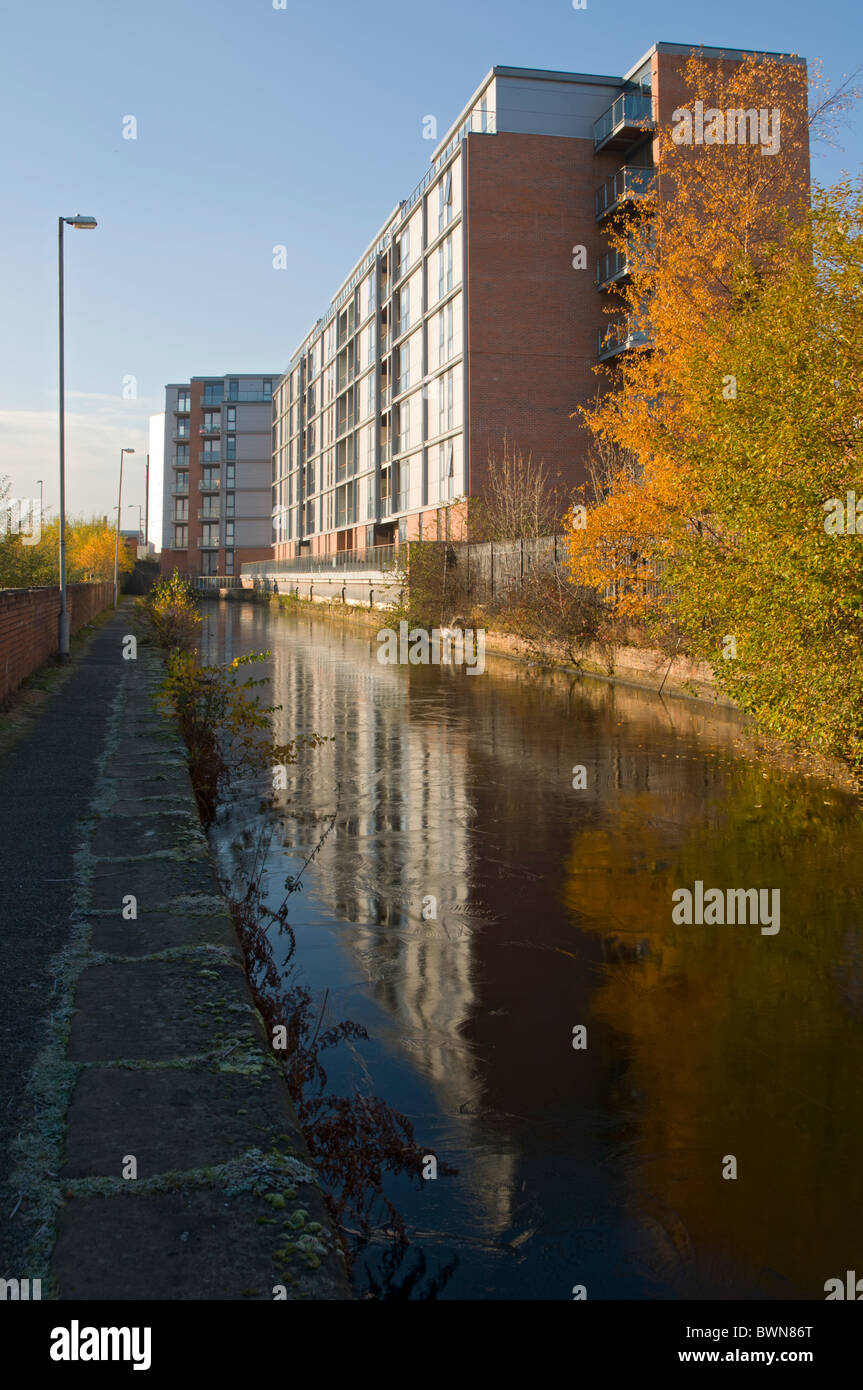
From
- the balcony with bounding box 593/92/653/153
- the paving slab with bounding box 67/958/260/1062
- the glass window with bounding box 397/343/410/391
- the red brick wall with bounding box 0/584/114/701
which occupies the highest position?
the balcony with bounding box 593/92/653/153

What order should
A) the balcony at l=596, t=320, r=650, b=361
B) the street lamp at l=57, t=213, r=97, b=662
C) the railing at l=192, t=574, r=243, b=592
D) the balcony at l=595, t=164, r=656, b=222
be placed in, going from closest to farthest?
the street lamp at l=57, t=213, r=97, b=662 → the balcony at l=596, t=320, r=650, b=361 → the balcony at l=595, t=164, r=656, b=222 → the railing at l=192, t=574, r=243, b=592

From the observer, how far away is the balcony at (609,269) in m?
39.7

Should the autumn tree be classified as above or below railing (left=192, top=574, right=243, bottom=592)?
below

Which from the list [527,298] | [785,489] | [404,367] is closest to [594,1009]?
[785,489]

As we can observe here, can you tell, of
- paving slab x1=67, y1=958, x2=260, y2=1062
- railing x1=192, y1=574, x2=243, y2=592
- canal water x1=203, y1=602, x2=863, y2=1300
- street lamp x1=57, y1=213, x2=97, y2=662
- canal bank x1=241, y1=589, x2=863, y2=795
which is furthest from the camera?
railing x1=192, y1=574, x2=243, y2=592

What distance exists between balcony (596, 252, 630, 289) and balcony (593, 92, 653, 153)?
3.90 metres

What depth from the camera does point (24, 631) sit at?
48.4 feet

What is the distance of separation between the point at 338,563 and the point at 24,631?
1698 inches

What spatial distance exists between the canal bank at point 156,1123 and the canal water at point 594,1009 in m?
0.48

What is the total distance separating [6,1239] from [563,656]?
812 inches

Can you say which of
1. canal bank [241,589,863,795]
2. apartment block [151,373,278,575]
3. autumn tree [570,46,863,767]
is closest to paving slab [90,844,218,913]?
autumn tree [570,46,863,767]

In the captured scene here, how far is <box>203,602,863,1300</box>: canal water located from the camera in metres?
3.32

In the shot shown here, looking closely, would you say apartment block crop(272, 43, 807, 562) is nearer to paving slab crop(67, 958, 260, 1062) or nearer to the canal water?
the canal water

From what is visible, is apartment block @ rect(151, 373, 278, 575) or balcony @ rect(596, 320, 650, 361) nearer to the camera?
balcony @ rect(596, 320, 650, 361)
